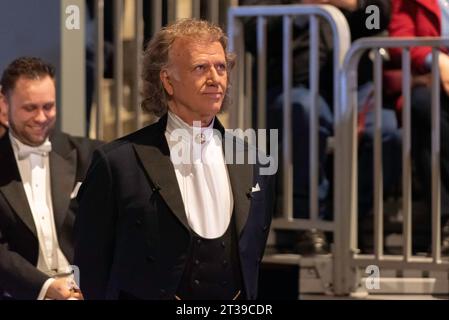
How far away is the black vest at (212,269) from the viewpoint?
9.93 feet

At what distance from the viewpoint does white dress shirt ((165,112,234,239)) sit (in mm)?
3047

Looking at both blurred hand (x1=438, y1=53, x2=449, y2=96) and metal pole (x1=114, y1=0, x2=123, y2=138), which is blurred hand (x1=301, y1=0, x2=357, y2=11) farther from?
metal pole (x1=114, y1=0, x2=123, y2=138)

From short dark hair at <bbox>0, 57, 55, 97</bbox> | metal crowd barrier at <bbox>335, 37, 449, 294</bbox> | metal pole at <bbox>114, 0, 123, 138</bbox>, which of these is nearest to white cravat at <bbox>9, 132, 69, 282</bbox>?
short dark hair at <bbox>0, 57, 55, 97</bbox>

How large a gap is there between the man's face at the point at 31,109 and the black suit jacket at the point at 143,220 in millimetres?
606

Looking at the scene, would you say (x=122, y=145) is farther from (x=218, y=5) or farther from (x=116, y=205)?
(x=218, y=5)

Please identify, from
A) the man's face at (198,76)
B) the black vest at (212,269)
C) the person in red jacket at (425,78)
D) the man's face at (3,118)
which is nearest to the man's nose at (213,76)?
the man's face at (198,76)

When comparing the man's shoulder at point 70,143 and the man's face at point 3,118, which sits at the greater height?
the man's face at point 3,118

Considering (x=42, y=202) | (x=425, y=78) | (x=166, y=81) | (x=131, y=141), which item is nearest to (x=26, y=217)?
(x=42, y=202)

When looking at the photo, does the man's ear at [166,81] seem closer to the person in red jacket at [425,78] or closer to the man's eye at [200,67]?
the man's eye at [200,67]

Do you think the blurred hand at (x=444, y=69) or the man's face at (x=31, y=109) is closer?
the man's face at (x=31, y=109)

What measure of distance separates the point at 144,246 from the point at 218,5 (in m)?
1.85

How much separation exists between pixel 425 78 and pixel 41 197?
4.63ft

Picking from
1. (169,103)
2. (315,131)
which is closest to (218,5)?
(315,131)

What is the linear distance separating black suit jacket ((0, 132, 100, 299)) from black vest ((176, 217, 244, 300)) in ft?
2.22
